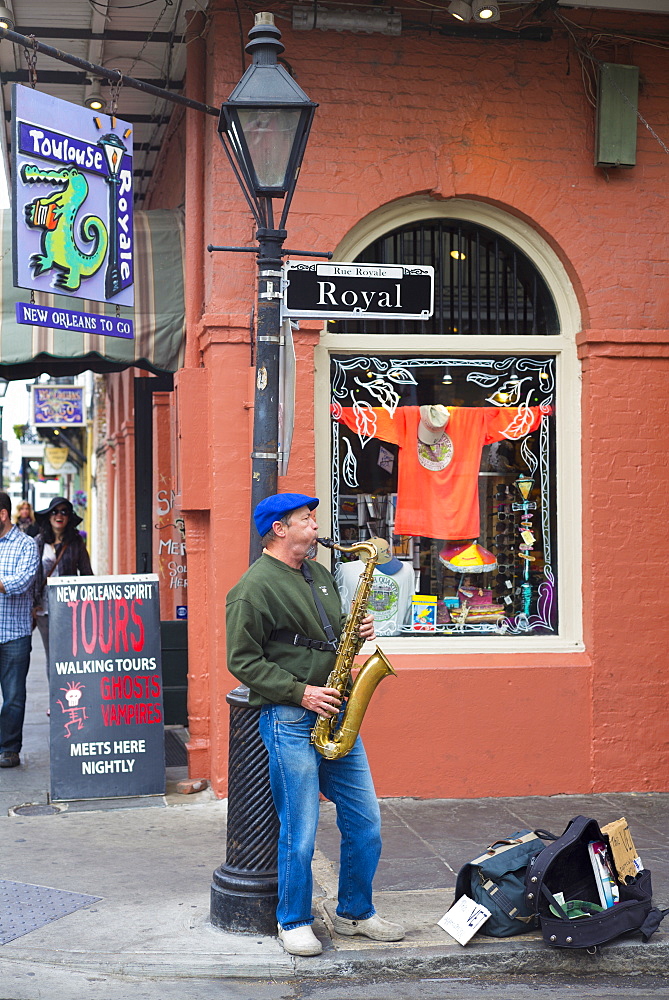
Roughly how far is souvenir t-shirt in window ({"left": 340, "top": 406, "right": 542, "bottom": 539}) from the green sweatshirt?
3.21 m

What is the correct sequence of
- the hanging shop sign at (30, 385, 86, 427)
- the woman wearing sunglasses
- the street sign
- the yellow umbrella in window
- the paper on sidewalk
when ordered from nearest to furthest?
the paper on sidewalk
the street sign
the yellow umbrella in window
the woman wearing sunglasses
the hanging shop sign at (30, 385, 86, 427)

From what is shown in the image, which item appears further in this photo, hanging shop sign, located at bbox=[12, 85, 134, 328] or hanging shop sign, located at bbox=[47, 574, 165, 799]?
hanging shop sign, located at bbox=[47, 574, 165, 799]

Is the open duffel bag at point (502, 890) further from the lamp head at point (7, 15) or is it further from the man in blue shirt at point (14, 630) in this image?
the lamp head at point (7, 15)

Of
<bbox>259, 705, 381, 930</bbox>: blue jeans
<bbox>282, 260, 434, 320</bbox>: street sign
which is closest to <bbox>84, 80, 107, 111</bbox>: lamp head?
<bbox>282, 260, 434, 320</bbox>: street sign

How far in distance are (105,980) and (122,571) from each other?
452 inches

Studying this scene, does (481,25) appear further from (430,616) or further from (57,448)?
(57,448)

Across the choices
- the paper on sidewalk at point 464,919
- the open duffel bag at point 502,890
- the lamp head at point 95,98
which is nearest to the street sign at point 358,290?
the open duffel bag at point 502,890

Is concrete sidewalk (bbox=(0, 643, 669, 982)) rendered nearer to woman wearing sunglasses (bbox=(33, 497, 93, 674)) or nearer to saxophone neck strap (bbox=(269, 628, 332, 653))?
saxophone neck strap (bbox=(269, 628, 332, 653))

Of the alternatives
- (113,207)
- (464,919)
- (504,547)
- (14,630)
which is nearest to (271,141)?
(113,207)

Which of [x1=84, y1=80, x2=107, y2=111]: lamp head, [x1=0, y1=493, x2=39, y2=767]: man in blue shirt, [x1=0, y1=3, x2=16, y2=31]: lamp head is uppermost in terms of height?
[x1=0, y1=3, x2=16, y2=31]: lamp head

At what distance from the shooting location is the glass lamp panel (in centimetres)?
519

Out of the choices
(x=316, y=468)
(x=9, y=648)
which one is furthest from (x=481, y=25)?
(x=9, y=648)

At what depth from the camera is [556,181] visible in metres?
8.00

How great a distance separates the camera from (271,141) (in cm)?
522
